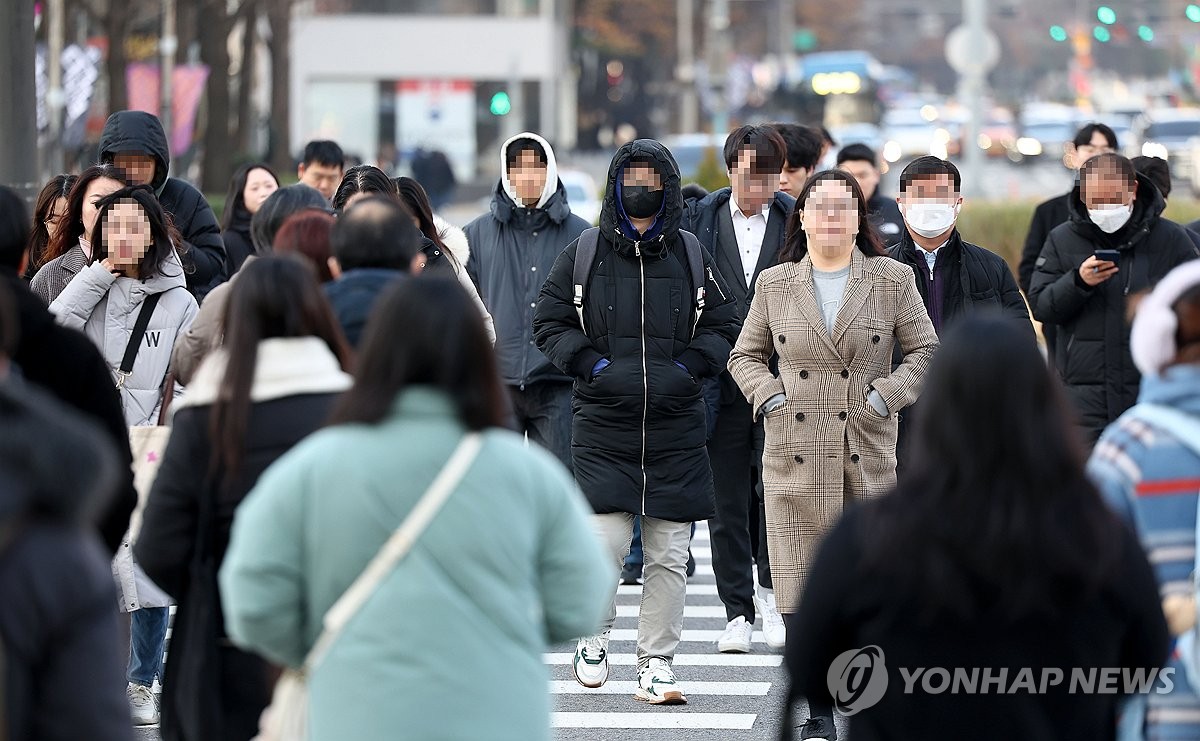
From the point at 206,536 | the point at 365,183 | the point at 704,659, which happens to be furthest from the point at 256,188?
the point at 206,536

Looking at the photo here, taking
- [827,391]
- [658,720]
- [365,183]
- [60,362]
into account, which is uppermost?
[365,183]

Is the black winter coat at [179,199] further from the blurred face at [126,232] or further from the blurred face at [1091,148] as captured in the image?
the blurred face at [1091,148]

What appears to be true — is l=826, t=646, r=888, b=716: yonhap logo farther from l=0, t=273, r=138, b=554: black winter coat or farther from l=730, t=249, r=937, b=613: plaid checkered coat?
l=730, t=249, r=937, b=613: plaid checkered coat

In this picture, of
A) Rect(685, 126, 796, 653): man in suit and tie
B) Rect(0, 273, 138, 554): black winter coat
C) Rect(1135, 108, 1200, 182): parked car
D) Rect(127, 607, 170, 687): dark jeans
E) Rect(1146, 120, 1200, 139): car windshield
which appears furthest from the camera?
Rect(1146, 120, 1200, 139): car windshield

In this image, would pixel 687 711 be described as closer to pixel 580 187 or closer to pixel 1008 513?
pixel 1008 513

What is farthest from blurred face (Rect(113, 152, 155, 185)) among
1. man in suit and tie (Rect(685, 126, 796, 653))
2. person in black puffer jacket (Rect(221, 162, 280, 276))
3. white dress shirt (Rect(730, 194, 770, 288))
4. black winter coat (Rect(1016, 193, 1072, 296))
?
black winter coat (Rect(1016, 193, 1072, 296))

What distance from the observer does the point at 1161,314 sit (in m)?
4.05

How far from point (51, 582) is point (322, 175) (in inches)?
311

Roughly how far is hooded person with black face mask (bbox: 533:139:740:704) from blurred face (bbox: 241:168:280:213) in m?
3.36

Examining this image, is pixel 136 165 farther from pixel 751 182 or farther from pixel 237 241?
pixel 751 182

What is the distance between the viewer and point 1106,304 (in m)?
8.82

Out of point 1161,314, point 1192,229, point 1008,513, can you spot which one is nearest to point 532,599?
point 1008,513

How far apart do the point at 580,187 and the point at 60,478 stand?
28066mm

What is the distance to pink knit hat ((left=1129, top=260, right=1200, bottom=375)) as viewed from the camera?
4.04 m
